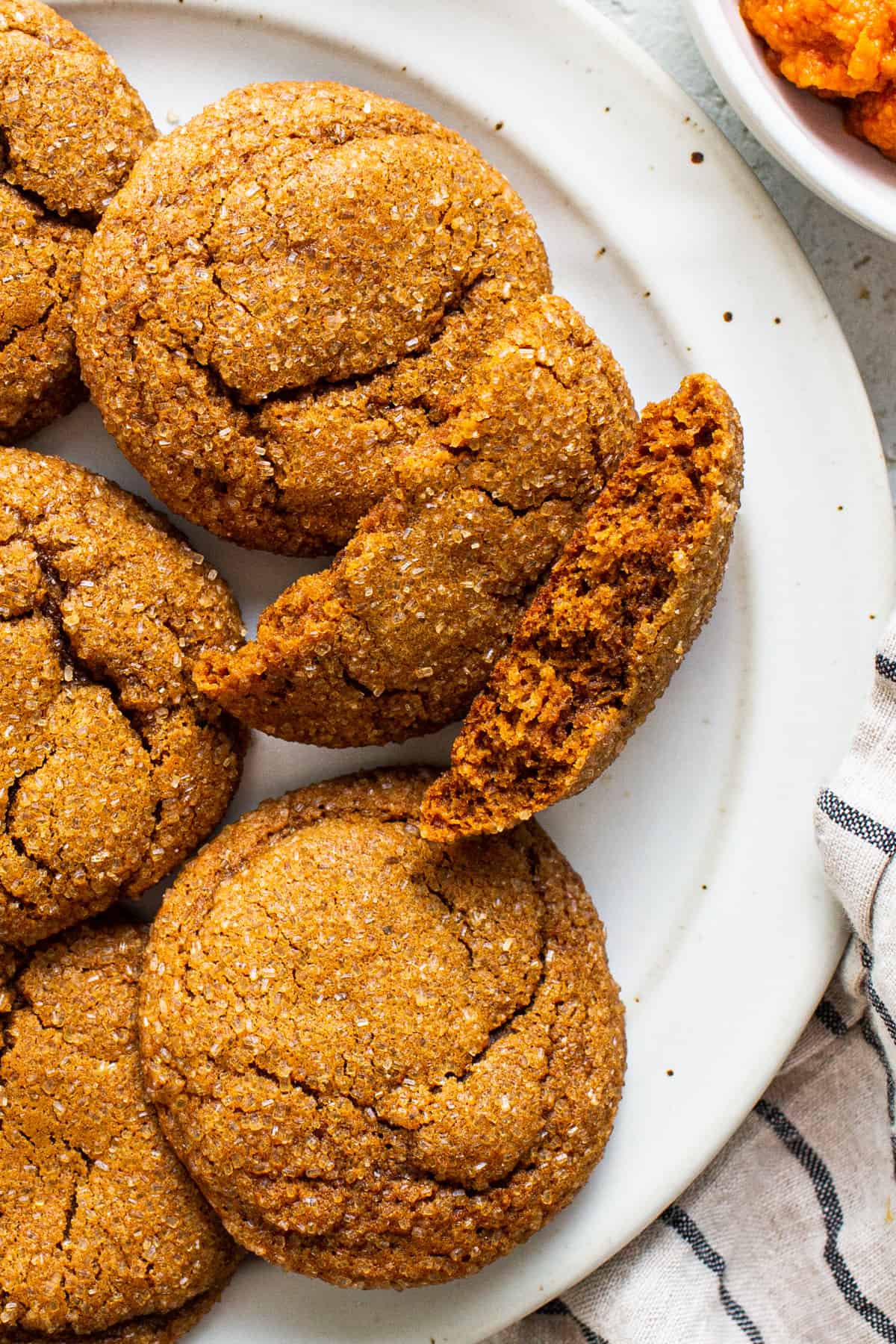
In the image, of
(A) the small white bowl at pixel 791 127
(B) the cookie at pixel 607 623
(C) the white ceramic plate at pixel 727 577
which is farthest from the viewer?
(C) the white ceramic plate at pixel 727 577

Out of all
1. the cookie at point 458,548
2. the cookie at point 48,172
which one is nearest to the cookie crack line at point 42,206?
the cookie at point 48,172

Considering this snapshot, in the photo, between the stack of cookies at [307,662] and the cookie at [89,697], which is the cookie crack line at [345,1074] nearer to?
the stack of cookies at [307,662]

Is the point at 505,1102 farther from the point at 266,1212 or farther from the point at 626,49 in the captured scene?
the point at 626,49

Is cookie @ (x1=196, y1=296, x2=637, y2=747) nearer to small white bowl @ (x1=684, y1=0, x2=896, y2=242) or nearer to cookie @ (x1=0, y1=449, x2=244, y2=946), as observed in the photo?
cookie @ (x1=0, y1=449, x2=244, y2=946)

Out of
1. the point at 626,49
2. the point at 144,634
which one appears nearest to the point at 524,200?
the point at 626,49

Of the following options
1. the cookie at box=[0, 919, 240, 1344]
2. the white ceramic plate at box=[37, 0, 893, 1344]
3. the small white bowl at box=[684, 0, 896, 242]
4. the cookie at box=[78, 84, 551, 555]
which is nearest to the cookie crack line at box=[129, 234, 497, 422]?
the cookie at box=[78, 84, 551, 555]

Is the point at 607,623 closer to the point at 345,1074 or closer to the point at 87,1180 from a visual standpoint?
the point at 345,1074

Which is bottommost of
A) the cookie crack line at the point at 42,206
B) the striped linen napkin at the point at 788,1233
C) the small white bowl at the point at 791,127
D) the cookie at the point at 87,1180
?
the cookie at the point at 87,1180
